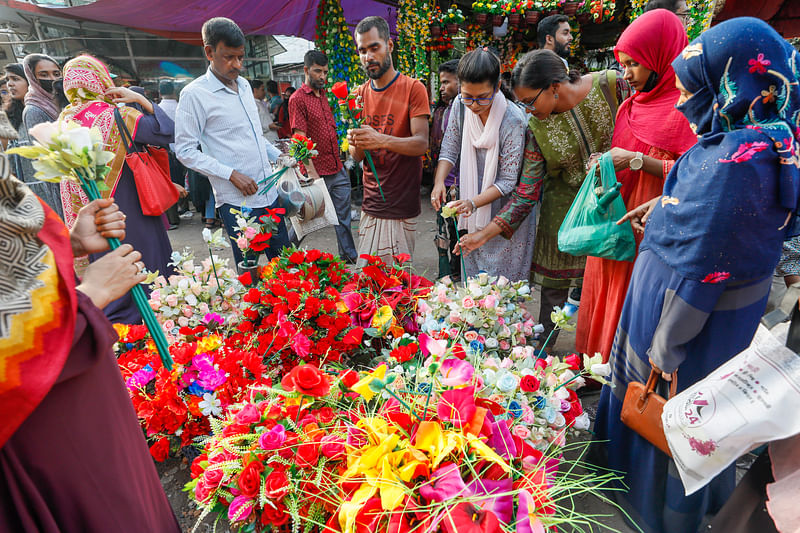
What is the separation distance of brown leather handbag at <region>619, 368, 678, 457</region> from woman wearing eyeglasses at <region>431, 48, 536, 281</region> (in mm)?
1143

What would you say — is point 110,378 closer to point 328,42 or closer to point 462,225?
point 462,225

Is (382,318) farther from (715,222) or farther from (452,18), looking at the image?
(452,18)

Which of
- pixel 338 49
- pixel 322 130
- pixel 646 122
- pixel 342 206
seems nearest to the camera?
pixel 646 122

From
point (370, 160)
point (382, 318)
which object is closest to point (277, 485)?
point (382, 318)

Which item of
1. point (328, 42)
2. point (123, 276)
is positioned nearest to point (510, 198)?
point (123, 276)

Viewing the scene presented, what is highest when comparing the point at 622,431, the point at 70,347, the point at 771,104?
the point at 771,104

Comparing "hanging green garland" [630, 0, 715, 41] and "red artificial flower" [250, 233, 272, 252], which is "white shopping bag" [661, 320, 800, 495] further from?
"hanging green garland" [630, 0, 715, 41]

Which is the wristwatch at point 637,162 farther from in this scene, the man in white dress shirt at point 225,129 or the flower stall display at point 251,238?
the man in white dress shirt at point 225,129

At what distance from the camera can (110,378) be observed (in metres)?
1.04

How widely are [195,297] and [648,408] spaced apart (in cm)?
201

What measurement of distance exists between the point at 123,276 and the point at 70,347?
10.2 inches

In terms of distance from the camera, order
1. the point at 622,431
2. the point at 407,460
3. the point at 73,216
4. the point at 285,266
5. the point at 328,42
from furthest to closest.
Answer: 1. the point at 328,42
2. the point at 73,216
3. the point at 285,266
4. the point at 622,431
5. the point at 407,460

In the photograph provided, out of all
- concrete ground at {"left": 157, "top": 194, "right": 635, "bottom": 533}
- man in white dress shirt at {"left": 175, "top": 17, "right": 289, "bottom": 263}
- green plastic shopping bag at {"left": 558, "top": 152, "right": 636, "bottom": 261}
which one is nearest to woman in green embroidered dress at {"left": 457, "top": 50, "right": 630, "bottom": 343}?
green plastic shopping bag at {"left": 558, "top": 152, "right": 636, "bottom": 261}

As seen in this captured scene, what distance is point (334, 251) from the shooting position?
4.88 metres
